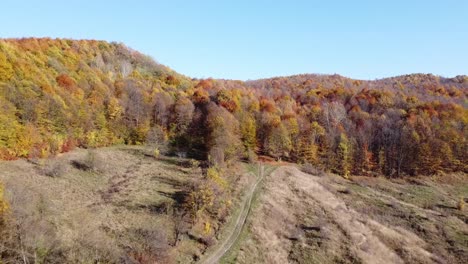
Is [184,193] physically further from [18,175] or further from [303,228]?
[18,175]

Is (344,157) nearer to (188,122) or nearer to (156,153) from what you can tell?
(188,122)

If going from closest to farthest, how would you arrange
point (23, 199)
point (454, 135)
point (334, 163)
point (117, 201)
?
point (23, 199) < point (117, 201) < point (334, 163) < point (454, 135)

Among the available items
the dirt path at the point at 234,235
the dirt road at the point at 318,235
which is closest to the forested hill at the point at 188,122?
the dirt path at the point at 234,235

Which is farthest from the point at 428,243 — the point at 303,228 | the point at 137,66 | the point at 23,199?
the point at 137,66

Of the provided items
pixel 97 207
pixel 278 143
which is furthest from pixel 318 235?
pixel 278 143

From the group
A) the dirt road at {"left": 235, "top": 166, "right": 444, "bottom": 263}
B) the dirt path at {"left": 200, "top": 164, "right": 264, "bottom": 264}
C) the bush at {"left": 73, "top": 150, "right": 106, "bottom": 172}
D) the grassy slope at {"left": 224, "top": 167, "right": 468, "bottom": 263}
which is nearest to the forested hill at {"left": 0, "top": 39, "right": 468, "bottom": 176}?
the bush at {"left": 73, "top": 150, "right": 106, "bottom": 172}

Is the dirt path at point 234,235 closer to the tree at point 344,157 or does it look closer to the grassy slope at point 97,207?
the grassy slope at point 97,207

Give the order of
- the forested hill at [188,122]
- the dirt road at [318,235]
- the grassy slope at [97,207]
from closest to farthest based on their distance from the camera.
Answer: the grassy slope at [97,207] → the dirt road at [318,235] → the forested hill at [188,122]

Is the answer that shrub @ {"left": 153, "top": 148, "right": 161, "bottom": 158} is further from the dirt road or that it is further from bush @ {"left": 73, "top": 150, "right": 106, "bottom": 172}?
the dirt road
